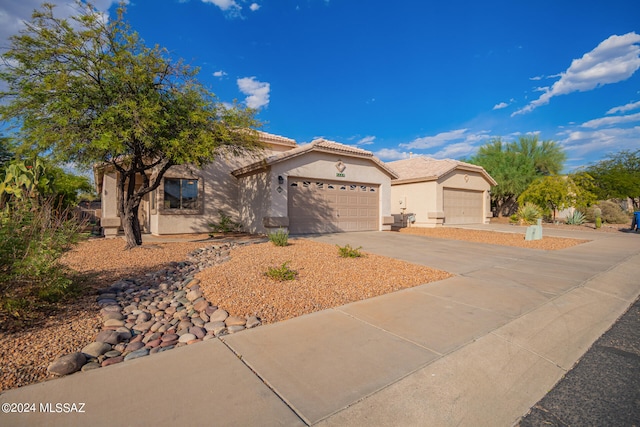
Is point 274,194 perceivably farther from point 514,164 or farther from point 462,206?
point 514,164

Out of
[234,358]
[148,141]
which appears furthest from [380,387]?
[148,141]

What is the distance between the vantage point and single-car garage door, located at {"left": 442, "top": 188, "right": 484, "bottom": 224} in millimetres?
21219

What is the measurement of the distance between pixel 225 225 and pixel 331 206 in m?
5.49

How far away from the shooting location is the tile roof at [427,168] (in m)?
20.5

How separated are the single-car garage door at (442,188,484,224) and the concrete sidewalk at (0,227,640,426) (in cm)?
1634

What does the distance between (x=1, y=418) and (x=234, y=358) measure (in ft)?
5.80

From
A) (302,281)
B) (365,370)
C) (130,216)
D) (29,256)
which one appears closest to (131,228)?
(130,216)

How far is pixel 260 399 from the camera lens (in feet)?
8.38

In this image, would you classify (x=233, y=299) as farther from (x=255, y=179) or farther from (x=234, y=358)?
(x=255, y=179)

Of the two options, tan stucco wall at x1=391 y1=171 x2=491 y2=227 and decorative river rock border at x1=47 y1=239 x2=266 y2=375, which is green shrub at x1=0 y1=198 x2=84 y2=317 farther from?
tan stucco wall at x1=391 y1=171 x2=491 y2=227

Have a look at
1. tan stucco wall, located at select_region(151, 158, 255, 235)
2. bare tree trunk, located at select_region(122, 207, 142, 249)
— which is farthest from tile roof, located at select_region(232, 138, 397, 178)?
bare tree trunk, located at select_region(122, 207, 142, 249)

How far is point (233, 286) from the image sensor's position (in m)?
5.57

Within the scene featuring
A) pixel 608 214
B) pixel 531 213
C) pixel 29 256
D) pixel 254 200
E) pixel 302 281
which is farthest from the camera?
pixel 608 214

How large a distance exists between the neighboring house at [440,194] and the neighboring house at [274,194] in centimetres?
418
